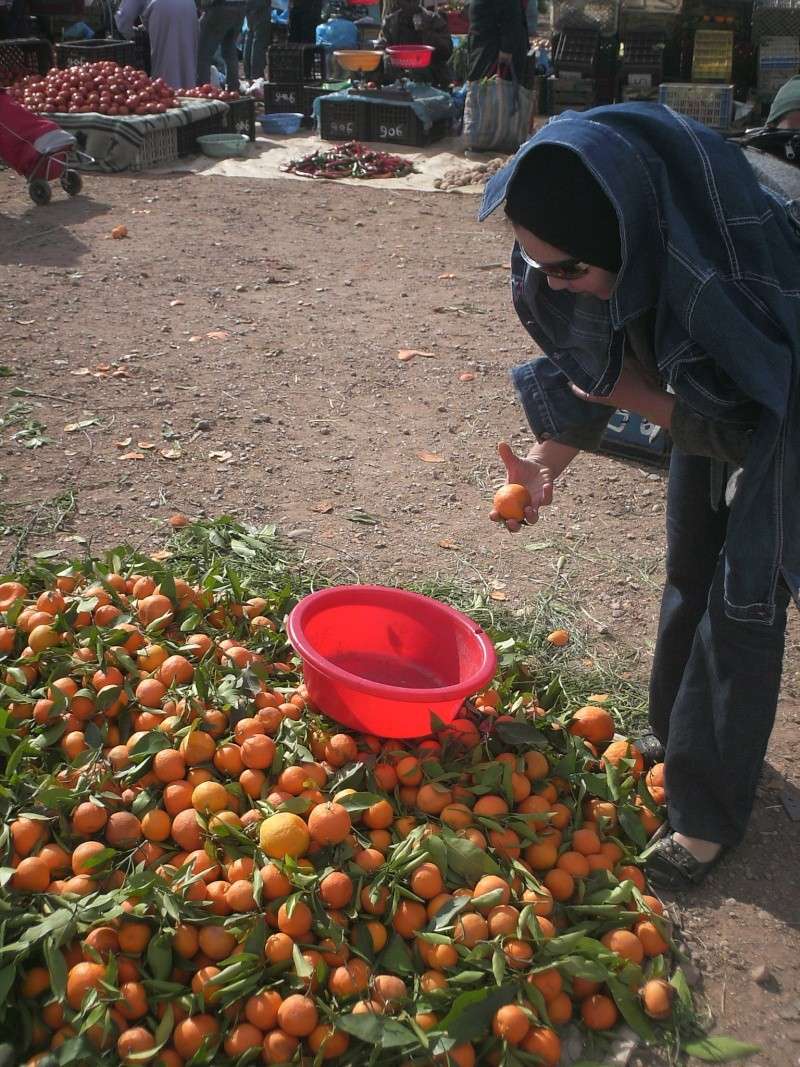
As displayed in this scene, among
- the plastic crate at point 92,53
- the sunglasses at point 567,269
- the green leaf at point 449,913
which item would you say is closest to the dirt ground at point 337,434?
the green leaf at point 449,913

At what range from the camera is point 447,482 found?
4277mm

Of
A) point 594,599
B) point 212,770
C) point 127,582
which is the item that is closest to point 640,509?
point 594,599

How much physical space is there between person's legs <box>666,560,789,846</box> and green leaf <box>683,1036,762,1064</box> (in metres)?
0.45

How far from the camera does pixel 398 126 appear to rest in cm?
1098

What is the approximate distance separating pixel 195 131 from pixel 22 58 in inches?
82.5

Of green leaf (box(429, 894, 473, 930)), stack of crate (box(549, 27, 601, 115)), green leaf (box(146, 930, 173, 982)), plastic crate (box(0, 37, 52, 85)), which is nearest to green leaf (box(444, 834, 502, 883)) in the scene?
green leaf (box(429, 894, 473, 930))

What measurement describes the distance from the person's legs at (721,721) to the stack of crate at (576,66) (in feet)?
32.4

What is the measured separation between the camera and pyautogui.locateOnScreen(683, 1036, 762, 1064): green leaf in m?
2.07

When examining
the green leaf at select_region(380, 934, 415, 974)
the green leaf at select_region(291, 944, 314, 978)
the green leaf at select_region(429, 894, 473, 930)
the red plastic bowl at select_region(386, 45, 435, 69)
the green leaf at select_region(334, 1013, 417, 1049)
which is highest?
the red plastic bowl at select_region(386, 45, 435, 69)

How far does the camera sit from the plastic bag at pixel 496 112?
33.1 feet

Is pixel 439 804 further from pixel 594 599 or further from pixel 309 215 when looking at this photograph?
pixel 309 215

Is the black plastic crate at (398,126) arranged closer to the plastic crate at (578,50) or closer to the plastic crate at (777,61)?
the plastic crate at (578,50)

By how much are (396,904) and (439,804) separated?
28 cm

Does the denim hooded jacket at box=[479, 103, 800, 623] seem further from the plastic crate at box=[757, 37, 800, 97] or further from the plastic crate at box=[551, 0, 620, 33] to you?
the plastic crate at box=[551, 0, 620, 33]
